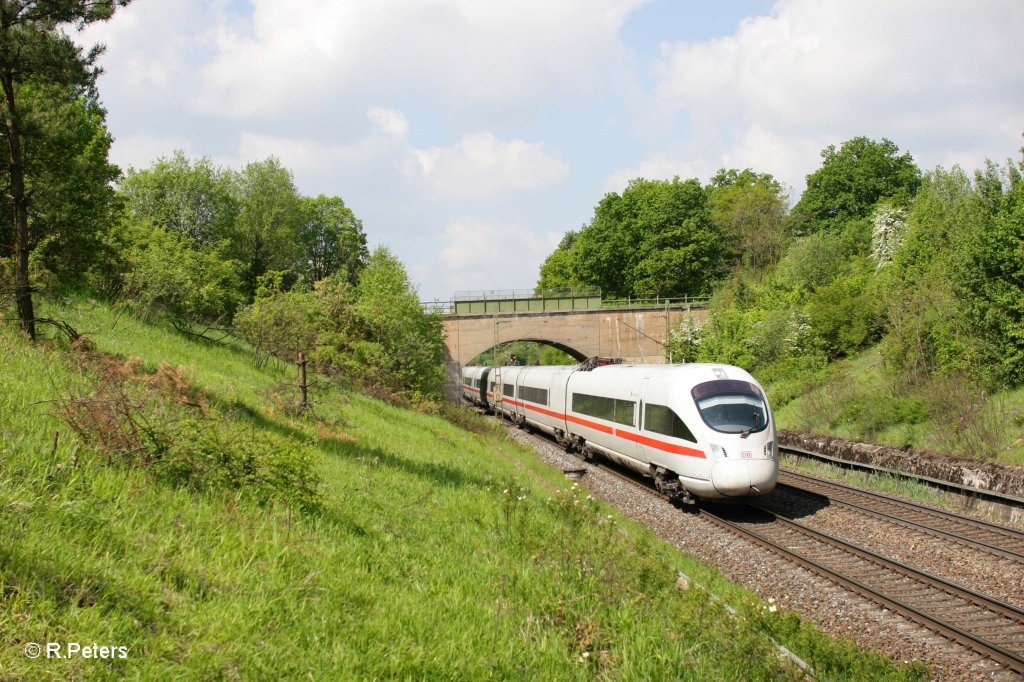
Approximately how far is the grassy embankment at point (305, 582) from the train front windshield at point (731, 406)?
465cm

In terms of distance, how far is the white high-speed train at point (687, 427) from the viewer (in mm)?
12516

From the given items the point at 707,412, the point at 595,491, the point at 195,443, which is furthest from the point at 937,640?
the point at 595,491

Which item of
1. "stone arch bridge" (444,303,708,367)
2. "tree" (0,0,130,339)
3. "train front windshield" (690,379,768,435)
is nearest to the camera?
"tree" (0,0,130,339)

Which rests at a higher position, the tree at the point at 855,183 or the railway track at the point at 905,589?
the tree at the point at 855,183

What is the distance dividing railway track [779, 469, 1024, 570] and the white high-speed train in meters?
2.46

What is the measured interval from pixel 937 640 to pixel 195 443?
8017mm

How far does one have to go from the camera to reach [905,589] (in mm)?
9070

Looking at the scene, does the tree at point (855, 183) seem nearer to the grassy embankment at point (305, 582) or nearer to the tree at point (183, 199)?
the tree at point (183, 199)

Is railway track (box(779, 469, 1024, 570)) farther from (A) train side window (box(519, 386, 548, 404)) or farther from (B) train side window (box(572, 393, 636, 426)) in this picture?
(A) train side window (box(519, 386, 548, 404))

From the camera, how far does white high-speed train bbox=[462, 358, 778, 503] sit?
12.5 meters

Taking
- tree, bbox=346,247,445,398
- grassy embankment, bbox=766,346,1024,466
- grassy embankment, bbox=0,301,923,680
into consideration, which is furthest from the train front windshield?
tree, bbox=346,247,445,398

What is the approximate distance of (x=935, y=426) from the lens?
59.3 feet

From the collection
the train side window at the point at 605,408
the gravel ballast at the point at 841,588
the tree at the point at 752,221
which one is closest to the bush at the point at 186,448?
the gravel ballast at the point at 841,588

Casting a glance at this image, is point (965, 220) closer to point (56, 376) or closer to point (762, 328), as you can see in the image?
point (762, 328)
